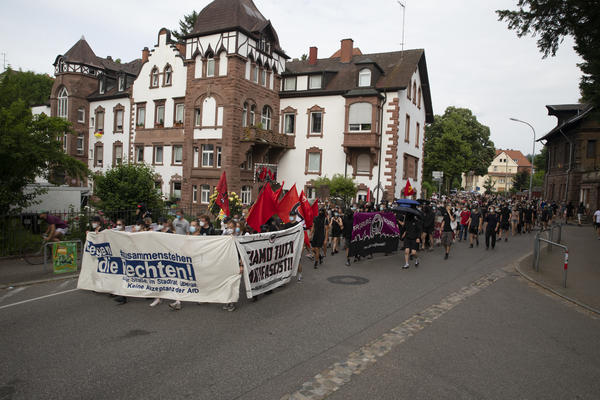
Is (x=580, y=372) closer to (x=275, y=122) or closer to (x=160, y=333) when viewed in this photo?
(x=160, y=333)

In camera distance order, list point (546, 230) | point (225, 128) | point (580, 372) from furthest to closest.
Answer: point (225, 128) → point (546, 230) → point (580, 372)

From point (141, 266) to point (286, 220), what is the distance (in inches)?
200

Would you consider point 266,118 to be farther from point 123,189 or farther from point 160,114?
point 123,189

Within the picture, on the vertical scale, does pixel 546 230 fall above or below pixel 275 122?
below

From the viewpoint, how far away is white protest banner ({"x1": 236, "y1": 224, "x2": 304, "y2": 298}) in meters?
8.12

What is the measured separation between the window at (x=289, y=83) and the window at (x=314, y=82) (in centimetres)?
143

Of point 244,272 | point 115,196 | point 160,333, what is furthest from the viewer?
point 115,196

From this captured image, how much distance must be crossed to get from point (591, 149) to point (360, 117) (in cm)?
2106

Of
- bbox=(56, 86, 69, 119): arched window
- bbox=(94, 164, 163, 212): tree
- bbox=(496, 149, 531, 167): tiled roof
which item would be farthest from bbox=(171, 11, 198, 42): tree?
bbox=(496, 149, 531, 167): tiled roof

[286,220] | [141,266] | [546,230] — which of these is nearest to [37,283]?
[141,266]

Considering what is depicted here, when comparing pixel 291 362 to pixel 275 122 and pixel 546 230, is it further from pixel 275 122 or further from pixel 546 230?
pixel 275 122

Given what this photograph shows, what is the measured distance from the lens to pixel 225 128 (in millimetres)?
29859

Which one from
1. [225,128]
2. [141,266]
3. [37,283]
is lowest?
[37,283]

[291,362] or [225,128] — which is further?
[225,128]
